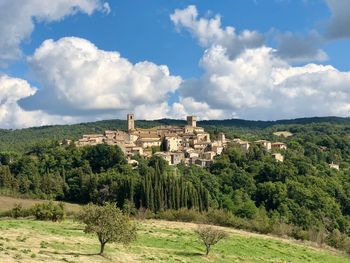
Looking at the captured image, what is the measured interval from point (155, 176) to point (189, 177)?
19349 mm

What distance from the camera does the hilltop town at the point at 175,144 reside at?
117312mm

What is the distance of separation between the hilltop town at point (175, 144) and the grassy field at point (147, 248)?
68.3 m

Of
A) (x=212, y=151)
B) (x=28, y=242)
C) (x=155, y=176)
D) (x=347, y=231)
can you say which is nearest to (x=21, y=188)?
(x=155, y=176)

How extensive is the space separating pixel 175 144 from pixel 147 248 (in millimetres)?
97410

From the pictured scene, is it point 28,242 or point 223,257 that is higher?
point 28,242

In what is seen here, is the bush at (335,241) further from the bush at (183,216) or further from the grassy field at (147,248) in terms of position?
the bush at (183,216)

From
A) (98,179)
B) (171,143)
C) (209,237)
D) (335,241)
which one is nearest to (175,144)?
(171,143)

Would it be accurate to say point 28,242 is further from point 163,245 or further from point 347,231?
point 347,231

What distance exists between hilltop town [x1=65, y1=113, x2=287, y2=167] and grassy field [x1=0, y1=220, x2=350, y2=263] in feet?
224

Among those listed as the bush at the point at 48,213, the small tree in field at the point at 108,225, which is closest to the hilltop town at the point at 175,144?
the bush at the point at 48,213

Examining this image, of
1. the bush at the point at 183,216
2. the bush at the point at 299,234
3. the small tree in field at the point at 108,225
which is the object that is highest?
the small tree in field at the point at 108,225

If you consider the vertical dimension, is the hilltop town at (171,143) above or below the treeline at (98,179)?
above

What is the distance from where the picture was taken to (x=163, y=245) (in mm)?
35531

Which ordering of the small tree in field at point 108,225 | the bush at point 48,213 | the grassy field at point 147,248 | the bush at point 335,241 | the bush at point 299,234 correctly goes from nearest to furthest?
the grassy field at point 147,248, the small tree in field at point 108,225, the bush at point 48,213, the bush at point 335,241, the bush at point 299,234
